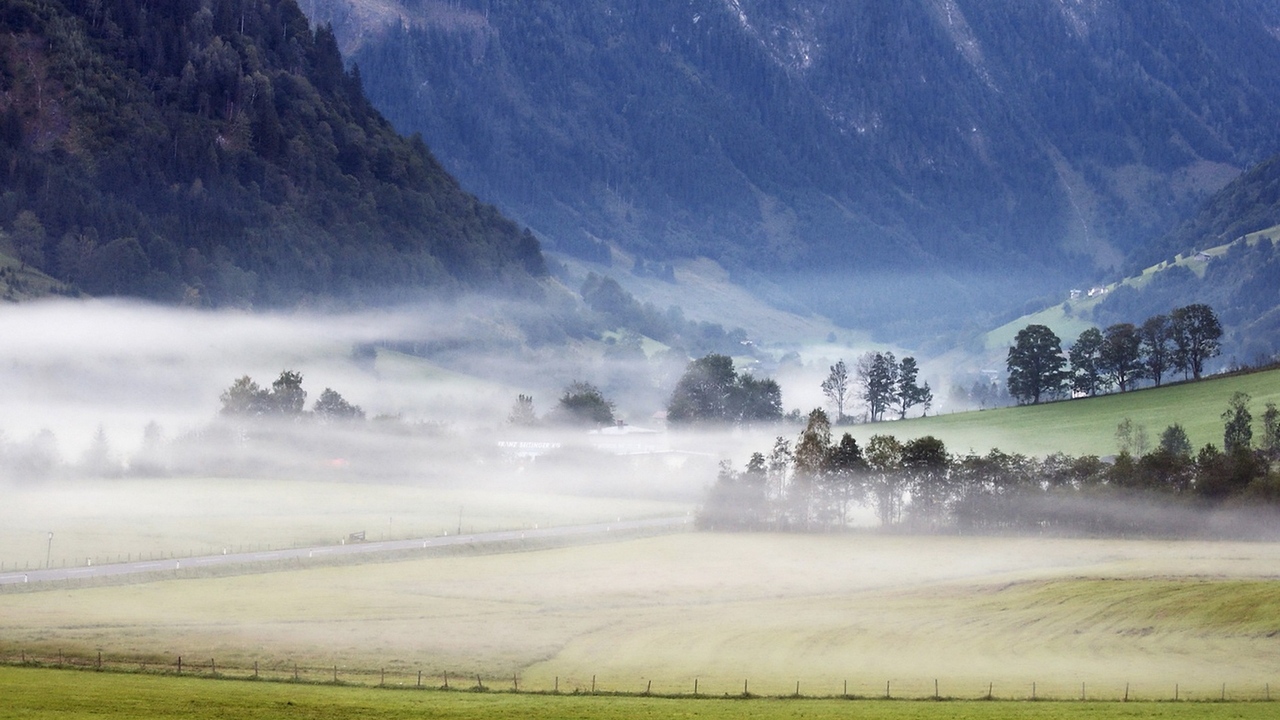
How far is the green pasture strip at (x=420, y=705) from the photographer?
71.1 metres

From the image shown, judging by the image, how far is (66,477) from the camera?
574 feet

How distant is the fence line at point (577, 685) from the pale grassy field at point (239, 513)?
4026 cm

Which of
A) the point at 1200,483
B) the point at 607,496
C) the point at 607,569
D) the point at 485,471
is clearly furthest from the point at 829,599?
the point at 485,471

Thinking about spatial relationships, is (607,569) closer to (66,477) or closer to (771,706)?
(771,706)

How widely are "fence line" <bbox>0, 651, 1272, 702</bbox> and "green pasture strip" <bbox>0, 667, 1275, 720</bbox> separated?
4.74ft

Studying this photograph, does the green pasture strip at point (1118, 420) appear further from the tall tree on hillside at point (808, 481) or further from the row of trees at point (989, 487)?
the tall tree on hillside at point (808, 481)

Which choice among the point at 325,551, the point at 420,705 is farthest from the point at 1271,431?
the point at 420,705

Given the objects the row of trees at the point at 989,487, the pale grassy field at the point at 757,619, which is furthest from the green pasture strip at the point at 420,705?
the row of trees at the point at 989,487

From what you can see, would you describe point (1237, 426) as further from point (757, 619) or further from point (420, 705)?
point (420, 705)

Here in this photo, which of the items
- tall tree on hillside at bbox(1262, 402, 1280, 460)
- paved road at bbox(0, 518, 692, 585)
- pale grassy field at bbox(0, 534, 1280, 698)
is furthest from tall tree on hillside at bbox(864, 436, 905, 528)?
tall tree on hillside at bbox(1262, 402, 1280, 460)

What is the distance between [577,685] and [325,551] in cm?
5509

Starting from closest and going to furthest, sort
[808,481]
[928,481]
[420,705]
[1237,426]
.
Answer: [420,705] < [928,481] < [808,481] < [1237,426]

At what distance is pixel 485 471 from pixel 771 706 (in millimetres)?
122676

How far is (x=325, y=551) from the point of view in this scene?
436 feet
